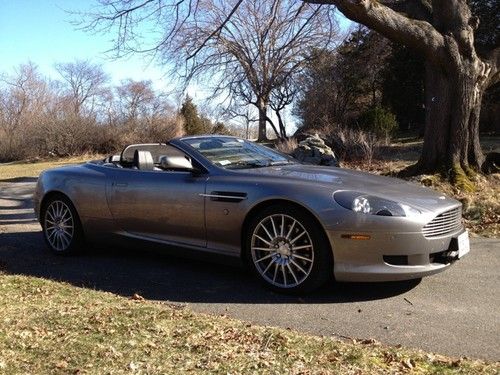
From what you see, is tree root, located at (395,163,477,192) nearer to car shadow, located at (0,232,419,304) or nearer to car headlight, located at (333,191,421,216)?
car shadow, located at (0,232,419,304)

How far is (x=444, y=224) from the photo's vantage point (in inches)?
192

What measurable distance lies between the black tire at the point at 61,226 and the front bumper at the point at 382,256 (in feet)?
10.7

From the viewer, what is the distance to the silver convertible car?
15.2 feet

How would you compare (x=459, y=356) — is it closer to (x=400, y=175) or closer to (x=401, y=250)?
(x=401, y=250)

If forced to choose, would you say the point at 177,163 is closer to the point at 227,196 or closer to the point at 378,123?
the point at 227,196

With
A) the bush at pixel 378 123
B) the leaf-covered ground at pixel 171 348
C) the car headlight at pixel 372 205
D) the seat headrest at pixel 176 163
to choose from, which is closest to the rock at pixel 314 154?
the bush at pixel 378 123

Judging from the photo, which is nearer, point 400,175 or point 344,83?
point 400,175

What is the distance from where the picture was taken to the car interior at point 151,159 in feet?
18.6

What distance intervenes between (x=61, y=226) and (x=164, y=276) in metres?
1.73

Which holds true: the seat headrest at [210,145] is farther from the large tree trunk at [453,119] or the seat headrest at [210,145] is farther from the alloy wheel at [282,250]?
the large tree trunk at [453,119]

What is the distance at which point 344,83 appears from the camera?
2853cm

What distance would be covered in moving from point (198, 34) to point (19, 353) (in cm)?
2803

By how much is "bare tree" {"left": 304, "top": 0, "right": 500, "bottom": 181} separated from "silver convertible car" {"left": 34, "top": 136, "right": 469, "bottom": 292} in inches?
210

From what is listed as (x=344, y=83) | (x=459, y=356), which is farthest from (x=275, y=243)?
(x=344, y=83)
